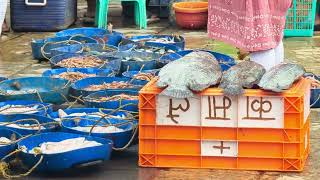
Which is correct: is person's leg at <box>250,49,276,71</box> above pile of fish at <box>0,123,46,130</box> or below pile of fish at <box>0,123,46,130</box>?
above

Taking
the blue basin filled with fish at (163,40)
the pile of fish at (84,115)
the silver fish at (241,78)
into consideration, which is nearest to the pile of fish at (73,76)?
the pile of fish at (84,115)

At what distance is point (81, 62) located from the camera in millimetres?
7895

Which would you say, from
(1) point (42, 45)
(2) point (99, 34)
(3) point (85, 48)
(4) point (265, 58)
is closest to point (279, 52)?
(4) point (265, 58)

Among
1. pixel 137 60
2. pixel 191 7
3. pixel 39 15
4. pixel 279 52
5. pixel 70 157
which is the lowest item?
pixel 70 157

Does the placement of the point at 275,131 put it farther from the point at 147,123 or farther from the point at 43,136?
the point at 43,136

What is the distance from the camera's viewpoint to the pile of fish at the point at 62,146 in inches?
197

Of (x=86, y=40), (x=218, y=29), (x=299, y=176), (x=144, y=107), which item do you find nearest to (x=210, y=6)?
(x=218, y=29)

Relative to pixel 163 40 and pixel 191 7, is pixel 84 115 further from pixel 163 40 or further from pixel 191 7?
pixel 191 7

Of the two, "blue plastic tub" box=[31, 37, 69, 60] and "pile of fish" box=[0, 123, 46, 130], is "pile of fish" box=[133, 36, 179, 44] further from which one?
"pile of fish" box=[0, 123, 46, 130]

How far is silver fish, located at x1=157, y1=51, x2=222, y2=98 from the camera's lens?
5.00 m

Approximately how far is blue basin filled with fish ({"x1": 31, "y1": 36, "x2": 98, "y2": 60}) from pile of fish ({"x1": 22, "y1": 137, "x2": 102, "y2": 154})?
350 centimetres

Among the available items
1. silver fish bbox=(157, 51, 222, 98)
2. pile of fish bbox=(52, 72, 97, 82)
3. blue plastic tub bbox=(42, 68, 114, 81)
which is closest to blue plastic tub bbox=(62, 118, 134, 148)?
silver fish bbox=(157, 51, 222, 98)

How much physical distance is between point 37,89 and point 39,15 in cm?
471

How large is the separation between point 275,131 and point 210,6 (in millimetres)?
1352
